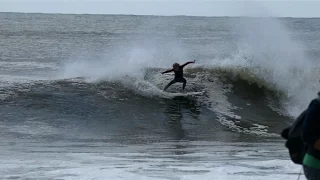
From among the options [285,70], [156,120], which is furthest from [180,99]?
[285,70]

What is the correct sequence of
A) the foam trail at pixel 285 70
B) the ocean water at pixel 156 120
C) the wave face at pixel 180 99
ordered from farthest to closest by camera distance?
the foam trail at pixel 285 70 → the wave face at pixel 180 99 → the ocean water at pixel 156 120

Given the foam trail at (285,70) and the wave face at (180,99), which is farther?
the foam trail at (285,70)

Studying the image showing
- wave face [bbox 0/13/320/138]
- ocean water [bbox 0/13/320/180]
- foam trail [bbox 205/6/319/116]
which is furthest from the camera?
foam trail [bbox 205/6/319/116]

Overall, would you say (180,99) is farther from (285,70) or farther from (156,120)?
(285,70)

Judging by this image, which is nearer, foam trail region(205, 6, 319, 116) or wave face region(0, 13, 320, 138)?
wave face region(0, 13, 320, 138)

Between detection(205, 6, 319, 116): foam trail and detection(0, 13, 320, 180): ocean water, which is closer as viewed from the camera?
detection(0, 13, 320, 180): ocean water

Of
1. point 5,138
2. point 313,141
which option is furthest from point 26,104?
point 313,141

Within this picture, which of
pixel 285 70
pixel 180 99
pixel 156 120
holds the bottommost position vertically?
pixel 156 120

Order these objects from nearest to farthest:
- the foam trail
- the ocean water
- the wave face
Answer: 1. the ocean water
2. the wave face
3. the foam trail

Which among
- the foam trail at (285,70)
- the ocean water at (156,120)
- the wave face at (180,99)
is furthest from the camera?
the foam trail at (285,70)

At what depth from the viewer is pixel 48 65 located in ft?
103

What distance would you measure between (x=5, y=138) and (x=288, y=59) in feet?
43.9

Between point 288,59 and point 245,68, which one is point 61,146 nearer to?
point 245,68

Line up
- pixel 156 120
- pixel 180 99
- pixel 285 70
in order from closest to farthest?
1. pixel 156 120
2. pixel 180 99
3. pixel 285 70
